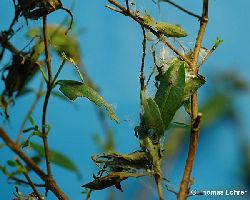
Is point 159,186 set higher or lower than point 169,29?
lower

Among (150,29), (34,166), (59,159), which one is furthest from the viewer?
(59,159)

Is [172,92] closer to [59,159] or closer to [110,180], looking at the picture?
[110,180]

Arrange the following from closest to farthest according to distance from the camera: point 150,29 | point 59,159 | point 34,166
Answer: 1. point 34,166
2. point 150,29
3. point 59,159

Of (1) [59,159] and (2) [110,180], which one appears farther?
(1) [59,159]

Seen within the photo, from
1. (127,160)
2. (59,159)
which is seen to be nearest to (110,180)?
(127,160)

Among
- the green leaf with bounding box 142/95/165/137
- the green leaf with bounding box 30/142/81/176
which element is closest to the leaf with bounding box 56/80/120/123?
the green leaf with bounding box 142/95/165/137

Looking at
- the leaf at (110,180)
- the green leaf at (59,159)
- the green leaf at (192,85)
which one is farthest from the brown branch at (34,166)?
the green leaf at (59,159)

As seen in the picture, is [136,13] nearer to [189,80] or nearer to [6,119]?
[189,80]

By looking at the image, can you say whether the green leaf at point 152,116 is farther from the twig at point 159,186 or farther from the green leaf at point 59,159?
the green leaf at point 59,159
